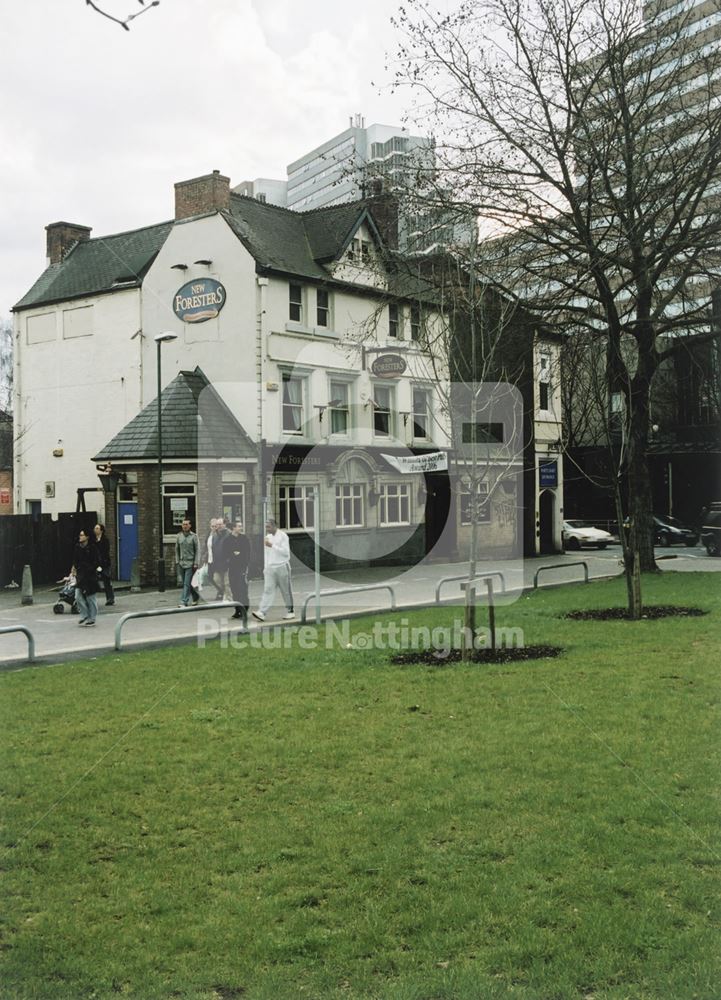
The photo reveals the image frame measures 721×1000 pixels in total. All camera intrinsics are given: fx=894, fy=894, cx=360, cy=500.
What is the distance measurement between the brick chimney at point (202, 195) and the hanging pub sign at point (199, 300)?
2.32 meters

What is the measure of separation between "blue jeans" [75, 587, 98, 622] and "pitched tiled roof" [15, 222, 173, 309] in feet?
50.9

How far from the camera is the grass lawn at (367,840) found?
4.04 metres

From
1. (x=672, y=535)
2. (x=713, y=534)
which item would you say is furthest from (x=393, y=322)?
(x=672, y=535)

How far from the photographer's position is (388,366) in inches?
1211

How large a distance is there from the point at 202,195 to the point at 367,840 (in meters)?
26.7

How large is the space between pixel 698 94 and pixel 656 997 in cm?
2105

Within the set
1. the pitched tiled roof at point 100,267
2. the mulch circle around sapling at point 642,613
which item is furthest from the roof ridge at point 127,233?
the mulch circle around sapling at point 642,613

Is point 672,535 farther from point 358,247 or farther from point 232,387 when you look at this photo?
point 232,387

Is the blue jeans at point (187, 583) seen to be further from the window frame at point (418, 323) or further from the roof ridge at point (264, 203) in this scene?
the roof ridge at point (264, 203)

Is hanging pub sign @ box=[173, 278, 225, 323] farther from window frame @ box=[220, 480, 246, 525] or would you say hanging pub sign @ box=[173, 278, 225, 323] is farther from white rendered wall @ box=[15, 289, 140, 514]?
window frame @ box=[220, 480, 246, 525]

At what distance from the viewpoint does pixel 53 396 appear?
105 feet

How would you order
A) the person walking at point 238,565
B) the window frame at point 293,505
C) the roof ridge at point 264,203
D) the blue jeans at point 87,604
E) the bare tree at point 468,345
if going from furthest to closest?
the roof ridge at point 264,203 < the window frame at point 293,505 < the person walking at point 238,565 < the blue jeans at point 87,604 < the bare tree at point 468,345

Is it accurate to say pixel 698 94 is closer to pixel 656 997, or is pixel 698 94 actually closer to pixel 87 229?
pixel 656 997

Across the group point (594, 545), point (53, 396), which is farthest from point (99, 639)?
point (594, 545)
